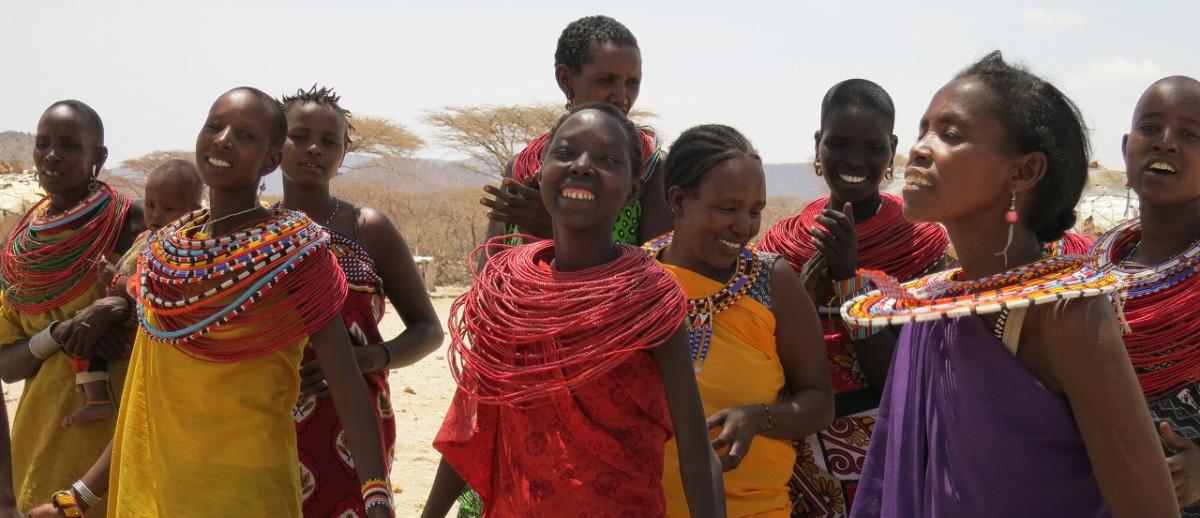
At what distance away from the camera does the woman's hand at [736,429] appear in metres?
2.75

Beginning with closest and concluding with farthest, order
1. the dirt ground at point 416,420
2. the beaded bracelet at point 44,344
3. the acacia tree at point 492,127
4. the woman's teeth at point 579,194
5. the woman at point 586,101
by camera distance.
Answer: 1. the woman's teeth at point 579,194
2. the woman at point 586,101
3. the beaded bracelet at point 44,344
4. the dirt ground at point 416,420
5. the acacia tree at point 492,127

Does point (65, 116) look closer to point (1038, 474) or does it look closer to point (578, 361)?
point (578, 361)

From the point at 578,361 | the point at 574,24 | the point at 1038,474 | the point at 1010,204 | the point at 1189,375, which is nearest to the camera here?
the point at 1038,474

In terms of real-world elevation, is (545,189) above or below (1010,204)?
below

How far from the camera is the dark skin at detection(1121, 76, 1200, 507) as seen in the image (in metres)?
3.21

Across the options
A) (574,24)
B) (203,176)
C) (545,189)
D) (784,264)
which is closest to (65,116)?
(203,176)

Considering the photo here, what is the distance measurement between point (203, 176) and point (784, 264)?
1602 millimetres

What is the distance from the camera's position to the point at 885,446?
2.62m

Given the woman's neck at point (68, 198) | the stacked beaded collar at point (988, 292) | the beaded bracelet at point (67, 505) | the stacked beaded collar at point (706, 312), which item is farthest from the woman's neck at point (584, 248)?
the woman's neck at point (68, 198)

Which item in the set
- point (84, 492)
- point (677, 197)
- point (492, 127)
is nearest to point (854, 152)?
point (677, 197)

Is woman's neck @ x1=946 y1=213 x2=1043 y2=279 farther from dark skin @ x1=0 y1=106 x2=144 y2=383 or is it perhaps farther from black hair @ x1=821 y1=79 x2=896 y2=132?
dark skin @ x1=0 y1=106 x2=144 y2=383

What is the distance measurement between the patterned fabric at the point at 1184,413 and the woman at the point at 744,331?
2.93ft

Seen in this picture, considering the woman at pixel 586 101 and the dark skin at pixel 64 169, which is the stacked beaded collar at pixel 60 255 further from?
the woman at pixel 586 101

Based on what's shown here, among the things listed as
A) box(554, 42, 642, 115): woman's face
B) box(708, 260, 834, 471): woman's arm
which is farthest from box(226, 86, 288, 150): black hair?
box(708, 260, 834, 471): woman's arm
